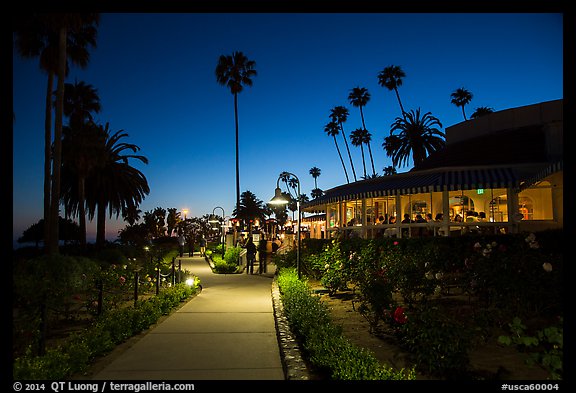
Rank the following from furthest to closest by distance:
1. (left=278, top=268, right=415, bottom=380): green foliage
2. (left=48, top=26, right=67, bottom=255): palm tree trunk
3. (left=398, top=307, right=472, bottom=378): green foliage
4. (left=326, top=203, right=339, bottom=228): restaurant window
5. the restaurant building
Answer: (left=326, top=203, right=339, bottom=228): restaurant window → (left=48, top=26, right=67, bottom=255): palm tree trunk → the restaurant building → (left=398, top=307, right=472, bottom=378): green foliage → (left=278, top=268, right=415, bottom=380): green foliage

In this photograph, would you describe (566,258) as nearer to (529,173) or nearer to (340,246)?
(340,246)

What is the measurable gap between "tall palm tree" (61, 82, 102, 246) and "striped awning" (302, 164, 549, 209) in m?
21.0

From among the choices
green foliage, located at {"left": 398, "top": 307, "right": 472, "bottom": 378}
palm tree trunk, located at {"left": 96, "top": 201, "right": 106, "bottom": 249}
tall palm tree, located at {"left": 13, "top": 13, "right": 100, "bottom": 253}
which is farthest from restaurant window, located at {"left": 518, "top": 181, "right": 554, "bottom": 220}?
palm tree trunk, located at {"left": 96, "top": 201, "right": 106, "bottom": 249}

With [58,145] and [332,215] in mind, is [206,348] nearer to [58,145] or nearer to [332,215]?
[58,145]

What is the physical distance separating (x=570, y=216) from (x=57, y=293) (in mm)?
6778

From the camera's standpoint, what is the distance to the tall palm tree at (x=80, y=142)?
1261 inches

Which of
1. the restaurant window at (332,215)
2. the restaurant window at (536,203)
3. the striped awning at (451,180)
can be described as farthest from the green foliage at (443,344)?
the restaurant window at (332,215)

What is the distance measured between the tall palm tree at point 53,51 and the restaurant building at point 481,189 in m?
12.3

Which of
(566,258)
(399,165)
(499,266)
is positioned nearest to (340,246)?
(499,266)

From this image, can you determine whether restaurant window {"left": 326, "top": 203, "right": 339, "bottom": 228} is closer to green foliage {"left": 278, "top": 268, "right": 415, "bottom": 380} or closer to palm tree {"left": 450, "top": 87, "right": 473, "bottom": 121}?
green foliage {"left": 278, "top": 268, "right": 415, "bottom": 380}

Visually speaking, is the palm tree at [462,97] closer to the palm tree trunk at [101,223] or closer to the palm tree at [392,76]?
the palm tree at [392,76]

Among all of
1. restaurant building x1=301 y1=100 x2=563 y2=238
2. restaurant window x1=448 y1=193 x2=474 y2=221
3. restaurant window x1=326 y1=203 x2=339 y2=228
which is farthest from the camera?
restaurant window x1=326 y1=203 x2=339 y2=228

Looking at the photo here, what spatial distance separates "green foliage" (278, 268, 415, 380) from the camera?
4.98m

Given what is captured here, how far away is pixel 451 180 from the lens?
1562cm
